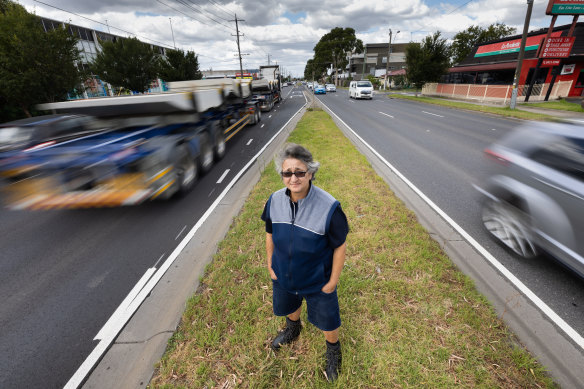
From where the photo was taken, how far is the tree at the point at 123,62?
2280 centimetres

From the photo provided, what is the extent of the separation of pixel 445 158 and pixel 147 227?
8501 mm

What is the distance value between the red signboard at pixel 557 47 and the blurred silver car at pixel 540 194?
979 inches

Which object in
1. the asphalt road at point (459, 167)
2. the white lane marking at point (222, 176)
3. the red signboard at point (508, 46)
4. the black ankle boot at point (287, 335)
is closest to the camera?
the black ankle boot at point (287, 335)

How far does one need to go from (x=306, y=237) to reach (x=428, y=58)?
33356 millimetres

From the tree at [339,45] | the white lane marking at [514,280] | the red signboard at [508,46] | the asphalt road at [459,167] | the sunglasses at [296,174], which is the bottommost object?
the white lane marking at [514,280]

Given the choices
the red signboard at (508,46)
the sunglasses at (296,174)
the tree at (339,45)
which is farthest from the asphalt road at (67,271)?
the tree at (339,45)

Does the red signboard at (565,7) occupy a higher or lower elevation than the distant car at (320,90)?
higher

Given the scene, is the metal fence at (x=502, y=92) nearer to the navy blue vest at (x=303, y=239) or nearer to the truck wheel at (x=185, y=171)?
the truck wheel at (x=185, y=171)

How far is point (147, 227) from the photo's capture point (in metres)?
4.99

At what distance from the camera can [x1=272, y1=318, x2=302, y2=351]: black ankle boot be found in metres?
2.67

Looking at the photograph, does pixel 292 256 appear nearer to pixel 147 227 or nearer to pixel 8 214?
pixel 147 227

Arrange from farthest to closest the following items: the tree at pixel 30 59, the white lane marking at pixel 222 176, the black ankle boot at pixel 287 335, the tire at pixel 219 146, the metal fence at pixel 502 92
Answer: the metal fence at pixel 502 92
the tree at pixel 30 59
the tire at pixel 219 146
the white lane marking at pixel 222 176
the black ankle boot at pixel 287 335

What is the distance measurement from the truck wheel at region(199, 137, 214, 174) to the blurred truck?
0.10 feet

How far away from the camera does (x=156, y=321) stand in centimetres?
306
